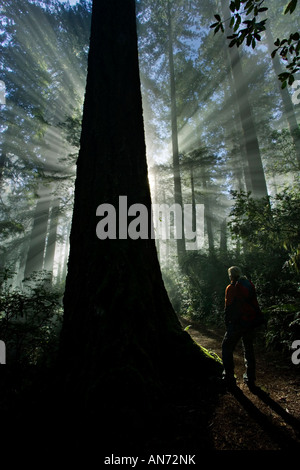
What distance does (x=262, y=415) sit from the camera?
2.51 m

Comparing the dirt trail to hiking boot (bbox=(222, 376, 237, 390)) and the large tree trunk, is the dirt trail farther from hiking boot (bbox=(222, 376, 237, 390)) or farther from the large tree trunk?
the large tree trunk

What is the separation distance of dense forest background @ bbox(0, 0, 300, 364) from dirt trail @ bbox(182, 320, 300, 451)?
1702mm

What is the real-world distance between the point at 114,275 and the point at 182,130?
2353 cm

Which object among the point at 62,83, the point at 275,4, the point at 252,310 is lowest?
the point at 252,310

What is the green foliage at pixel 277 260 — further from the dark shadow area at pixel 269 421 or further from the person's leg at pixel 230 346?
the dark shadow area at pixel 269 421

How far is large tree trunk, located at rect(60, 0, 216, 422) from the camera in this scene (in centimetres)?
230

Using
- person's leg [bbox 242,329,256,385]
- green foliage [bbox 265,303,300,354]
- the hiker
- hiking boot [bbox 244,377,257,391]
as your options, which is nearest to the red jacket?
the hiker

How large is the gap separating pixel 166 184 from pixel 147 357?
18600 millimetres

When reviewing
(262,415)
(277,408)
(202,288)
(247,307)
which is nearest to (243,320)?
(247,307)

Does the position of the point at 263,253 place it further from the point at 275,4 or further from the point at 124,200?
the point at 275,4

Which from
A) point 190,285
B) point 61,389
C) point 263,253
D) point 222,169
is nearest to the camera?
point 61,389

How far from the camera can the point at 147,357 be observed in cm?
243

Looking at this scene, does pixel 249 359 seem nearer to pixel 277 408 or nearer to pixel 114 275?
pixel 277 408

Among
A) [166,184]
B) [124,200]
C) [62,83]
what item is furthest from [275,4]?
[124,200]
